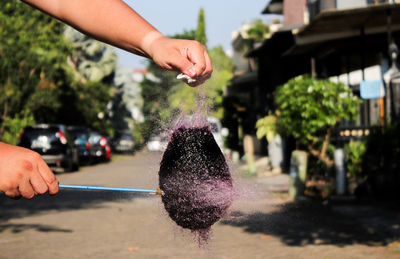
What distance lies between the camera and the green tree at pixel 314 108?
11352 millimetres

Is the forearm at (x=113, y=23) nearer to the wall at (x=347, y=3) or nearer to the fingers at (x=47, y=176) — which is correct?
the fingers at (x=47, y=176)

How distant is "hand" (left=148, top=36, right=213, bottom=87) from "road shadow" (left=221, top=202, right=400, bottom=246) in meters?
4.95

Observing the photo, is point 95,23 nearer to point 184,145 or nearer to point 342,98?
point 184,145

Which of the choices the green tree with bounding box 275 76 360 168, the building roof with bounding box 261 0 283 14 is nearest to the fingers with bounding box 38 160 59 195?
the green tree with bounding box 275 76 360 168

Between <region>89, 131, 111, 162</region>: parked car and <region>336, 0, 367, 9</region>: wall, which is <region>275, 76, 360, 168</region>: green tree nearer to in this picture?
<region>336, 0, 367, 9</region>: wall

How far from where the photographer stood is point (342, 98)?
11406 millimetres

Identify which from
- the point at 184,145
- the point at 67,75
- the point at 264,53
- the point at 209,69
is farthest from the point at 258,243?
the point at 67,75

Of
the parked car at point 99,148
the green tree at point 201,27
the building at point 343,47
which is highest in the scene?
the green tree at point 201,27

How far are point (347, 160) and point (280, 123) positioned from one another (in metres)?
1.66

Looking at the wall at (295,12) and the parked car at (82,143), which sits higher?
the wall at (295,12)

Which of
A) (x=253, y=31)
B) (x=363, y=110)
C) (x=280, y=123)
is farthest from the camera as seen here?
(x=253, y=31)

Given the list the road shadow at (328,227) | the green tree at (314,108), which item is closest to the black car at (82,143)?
the green tree at (314,108)

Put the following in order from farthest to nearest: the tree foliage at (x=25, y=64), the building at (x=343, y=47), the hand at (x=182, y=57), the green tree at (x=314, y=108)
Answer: the tree foliage at (x=25, y=64), the building at (x=343, y=47), the green tree at (x=314, y=108), the hand at (x=182, y=57)

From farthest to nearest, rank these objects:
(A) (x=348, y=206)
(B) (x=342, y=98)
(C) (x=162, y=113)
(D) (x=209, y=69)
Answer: (B) (x=342, y=98) → (A) (x=348, y=206) → (C) (x=162, y=113) → (D) (x=209, y=69)
